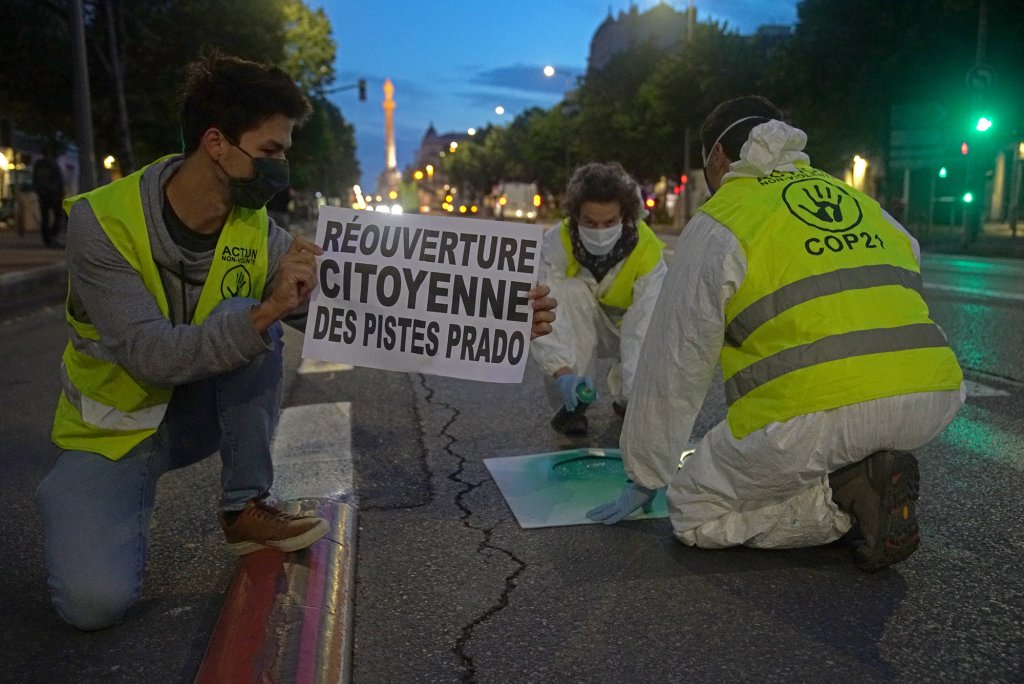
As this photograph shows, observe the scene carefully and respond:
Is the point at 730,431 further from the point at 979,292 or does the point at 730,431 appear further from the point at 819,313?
the point at 979,292

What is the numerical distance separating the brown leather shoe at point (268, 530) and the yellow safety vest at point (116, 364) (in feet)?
1.27

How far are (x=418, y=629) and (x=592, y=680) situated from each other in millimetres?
549

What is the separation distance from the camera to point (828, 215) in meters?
3.09

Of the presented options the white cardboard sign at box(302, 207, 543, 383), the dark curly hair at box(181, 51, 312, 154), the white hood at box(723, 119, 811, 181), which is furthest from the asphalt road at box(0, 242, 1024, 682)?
the dark curly hair at box(181, 51, 312, 154)

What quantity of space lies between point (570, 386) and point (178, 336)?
200 cm

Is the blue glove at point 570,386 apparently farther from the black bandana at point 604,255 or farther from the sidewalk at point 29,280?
the sidewalk at point 29,280

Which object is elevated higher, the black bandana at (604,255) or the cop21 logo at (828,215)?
the cop21 logo at (828,215)

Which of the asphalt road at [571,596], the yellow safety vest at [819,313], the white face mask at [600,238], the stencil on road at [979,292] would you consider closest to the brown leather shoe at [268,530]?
the asphalt road at [571,596]

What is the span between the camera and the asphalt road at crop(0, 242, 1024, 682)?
8.25 feet

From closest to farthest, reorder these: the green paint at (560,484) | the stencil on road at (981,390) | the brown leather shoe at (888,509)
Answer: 1. the brown leather shoe at (888,509)
2. the green paint at (560,484)
3. the stencil on road at (981,390)

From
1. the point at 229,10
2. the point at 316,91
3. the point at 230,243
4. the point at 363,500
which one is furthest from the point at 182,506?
the point at 316,91

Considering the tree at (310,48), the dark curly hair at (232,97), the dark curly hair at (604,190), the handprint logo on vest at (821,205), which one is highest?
the tree at (310,48)

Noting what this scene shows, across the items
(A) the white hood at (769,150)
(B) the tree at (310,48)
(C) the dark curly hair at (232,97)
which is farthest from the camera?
(B) the tree at (310,48)

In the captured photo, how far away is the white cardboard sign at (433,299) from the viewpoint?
3217 mm
